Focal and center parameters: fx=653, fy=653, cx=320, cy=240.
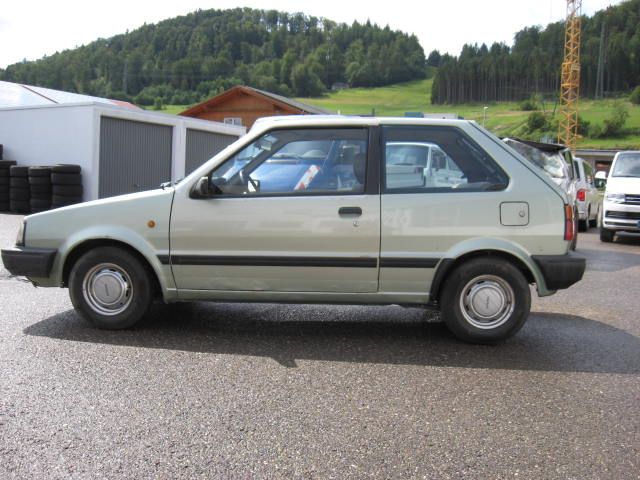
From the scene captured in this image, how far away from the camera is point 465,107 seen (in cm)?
11956

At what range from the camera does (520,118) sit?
352 ft

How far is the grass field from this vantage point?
311ft

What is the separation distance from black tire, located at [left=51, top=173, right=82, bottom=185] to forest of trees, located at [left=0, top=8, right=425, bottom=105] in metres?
66.7

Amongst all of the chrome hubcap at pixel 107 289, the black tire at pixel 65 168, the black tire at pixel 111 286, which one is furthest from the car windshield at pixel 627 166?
the black tire at pixel 65 168

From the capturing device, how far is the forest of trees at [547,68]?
119 meters

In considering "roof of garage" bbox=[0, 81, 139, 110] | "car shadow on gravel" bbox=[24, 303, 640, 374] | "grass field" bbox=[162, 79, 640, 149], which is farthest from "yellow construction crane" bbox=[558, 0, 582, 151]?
"car shadow on gravel" bbox=[24, 303, 640, 374]

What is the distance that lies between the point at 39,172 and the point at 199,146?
28.1ft

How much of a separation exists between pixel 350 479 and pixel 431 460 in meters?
0.46

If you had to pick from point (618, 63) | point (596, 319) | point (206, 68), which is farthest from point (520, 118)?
point (596, 319)

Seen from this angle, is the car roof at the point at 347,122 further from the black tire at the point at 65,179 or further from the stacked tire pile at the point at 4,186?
the stacked tire pile at the point at 4,186

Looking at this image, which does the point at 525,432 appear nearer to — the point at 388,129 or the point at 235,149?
the point at 388,129

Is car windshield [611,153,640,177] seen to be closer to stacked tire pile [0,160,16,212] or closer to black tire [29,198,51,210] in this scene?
black tire [29,198,51,210]

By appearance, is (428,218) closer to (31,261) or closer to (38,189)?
(31,261)

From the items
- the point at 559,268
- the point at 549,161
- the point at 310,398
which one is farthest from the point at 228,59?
the point at 310,398
